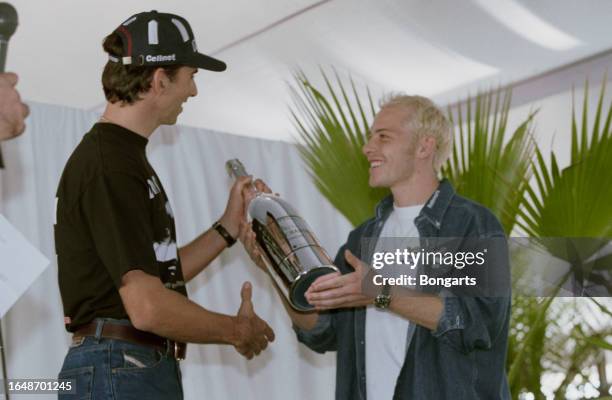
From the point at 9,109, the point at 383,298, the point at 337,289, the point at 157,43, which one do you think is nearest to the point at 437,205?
the point at 383,298

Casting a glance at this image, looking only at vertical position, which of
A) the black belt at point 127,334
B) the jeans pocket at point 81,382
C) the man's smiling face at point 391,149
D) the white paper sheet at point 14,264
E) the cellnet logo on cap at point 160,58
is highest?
the cellnet logo on cap at point 160,58

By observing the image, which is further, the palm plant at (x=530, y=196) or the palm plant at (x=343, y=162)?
the palm plant at (x=343, y=162)

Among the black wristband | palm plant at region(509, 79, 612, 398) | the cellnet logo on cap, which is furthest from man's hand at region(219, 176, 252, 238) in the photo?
palm plant at region(509, 79, 612, 398)

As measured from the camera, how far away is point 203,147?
287 centimetres

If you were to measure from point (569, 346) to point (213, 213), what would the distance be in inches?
48.3

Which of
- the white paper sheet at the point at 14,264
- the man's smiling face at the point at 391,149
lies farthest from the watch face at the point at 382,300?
the white paper sheet at the point at 14,264

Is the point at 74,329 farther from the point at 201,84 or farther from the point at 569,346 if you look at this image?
the point at 201,84

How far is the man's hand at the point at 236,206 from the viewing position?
2.26 m

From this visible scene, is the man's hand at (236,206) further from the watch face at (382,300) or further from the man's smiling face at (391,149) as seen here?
the watch face at (382,300)

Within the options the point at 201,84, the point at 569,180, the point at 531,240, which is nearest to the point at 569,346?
the point at 531,240

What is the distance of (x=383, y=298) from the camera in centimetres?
187

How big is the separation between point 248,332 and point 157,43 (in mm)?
699

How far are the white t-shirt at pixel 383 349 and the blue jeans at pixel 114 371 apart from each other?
0.52 m

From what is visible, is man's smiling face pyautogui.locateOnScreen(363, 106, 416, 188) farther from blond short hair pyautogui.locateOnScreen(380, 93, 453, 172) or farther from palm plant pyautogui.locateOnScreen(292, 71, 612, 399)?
palm plant pyautogui.locateOnScreen(292, 71, 612, 399)
